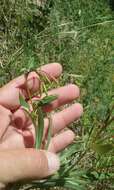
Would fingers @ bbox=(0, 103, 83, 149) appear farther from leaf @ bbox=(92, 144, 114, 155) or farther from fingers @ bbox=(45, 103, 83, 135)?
leaf @ bbox=(92, 144, 114, 155)

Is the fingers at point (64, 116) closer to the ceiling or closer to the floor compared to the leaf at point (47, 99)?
closer to the floor

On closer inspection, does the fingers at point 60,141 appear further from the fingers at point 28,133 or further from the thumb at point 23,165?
the thumb at point 23,165

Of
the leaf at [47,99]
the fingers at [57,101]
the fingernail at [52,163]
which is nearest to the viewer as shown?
the fingernail at [52,163]

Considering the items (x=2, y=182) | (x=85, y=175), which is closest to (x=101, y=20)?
(x=85, y=175)

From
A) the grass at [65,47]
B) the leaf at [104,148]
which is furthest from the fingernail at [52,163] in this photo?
the grass at [65,47]

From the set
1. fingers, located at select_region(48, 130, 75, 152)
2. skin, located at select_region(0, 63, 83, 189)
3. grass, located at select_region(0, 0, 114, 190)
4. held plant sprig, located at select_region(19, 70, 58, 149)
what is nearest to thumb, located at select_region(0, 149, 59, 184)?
held plant sprig, located at select_region(19, 70, 58, 149)
